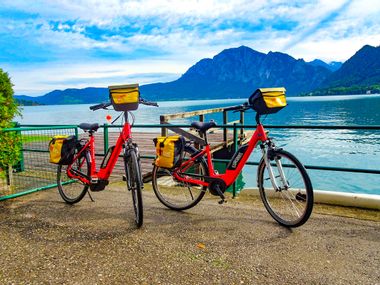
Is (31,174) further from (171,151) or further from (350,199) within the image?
(350,199)

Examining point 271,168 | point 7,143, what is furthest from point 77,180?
point 271,168

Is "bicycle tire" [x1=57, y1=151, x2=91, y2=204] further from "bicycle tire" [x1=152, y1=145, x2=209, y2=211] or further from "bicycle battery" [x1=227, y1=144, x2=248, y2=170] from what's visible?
"bicycle battery" [x1=227, y1=144, x2=248, y2=170]

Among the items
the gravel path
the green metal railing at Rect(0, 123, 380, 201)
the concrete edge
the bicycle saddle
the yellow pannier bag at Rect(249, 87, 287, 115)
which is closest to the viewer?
the gravel path

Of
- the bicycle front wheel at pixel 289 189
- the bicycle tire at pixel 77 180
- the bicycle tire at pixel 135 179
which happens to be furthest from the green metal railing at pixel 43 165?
the bicycle tire at pixel 135 179

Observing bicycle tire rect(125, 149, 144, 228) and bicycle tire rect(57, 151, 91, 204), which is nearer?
bicycle tire rect(125, 149, 144, 228)

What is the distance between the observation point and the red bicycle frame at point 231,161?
397cm

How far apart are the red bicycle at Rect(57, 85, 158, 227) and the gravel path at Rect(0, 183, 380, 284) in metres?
0.33

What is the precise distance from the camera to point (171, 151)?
4.16 m

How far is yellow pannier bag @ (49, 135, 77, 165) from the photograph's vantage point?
4.71 m

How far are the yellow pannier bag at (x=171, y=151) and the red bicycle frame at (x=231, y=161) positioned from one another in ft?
0.82

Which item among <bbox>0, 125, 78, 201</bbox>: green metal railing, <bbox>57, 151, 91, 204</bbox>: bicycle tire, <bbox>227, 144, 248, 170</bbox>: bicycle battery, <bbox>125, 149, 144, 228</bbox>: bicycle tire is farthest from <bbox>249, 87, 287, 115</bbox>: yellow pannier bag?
<bbox>0, 125, 78, 201</bbox>: green metal railing

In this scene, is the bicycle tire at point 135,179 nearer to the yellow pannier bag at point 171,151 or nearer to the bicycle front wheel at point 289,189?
the yellow pannier bag at point 171,151

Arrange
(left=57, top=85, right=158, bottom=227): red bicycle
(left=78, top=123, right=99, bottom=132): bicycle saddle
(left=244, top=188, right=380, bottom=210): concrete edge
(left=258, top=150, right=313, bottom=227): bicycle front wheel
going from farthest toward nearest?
(left=78, top=123, right=99, bottom=132): bicycle saddle → (left=244, top=188, right=380, bottom=210): concrete edge → (left=57, top=85, right=158, bottom=227): red bicycle → (left=258, top=150, right=313, bottom=227): bicycle front wheel

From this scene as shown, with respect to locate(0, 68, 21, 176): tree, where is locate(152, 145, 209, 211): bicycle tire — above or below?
below
